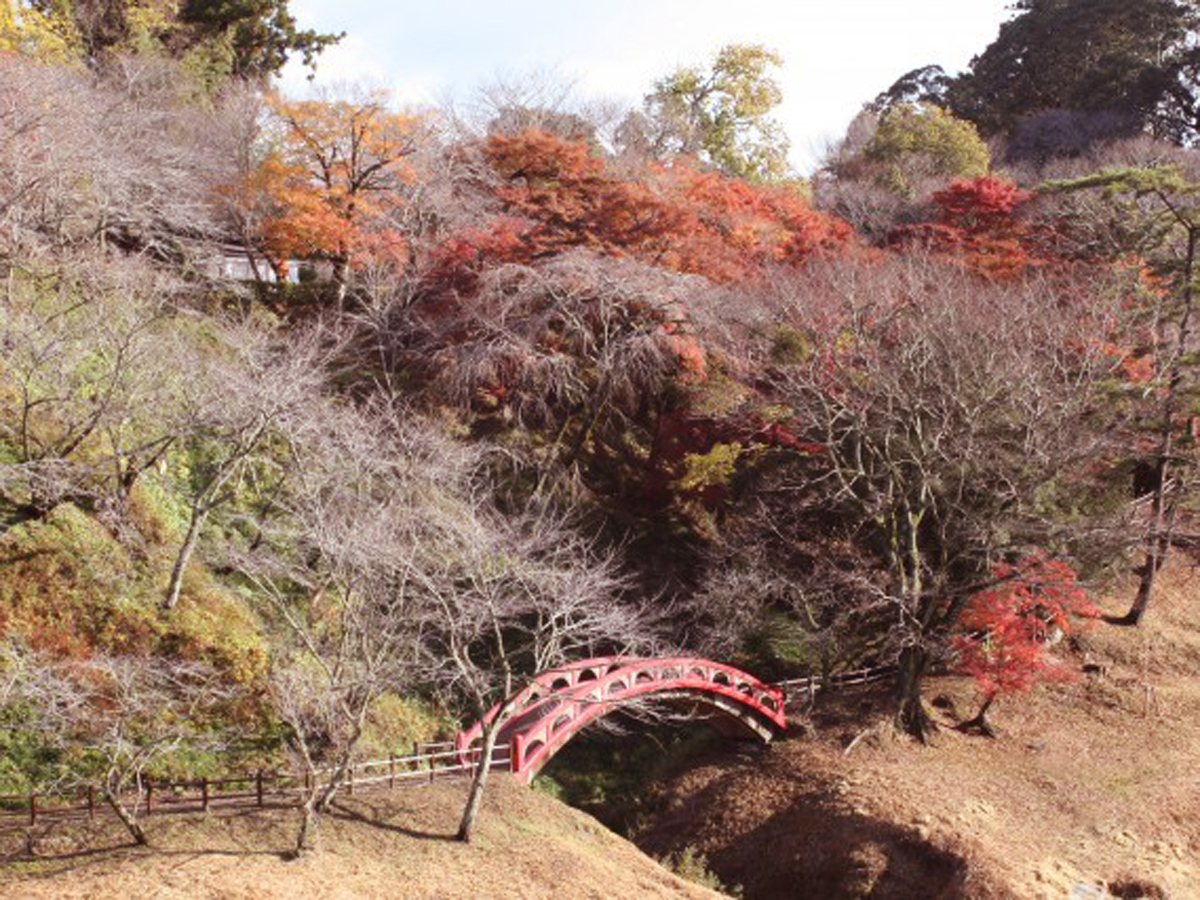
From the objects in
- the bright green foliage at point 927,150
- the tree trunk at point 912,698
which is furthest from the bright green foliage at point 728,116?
the tree trunk at point 912,698

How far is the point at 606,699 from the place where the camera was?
50.4ft

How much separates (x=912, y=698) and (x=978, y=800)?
2.65 meters

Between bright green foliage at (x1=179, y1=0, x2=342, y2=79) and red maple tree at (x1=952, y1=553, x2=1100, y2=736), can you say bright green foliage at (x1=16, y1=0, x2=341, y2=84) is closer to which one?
bright green foliage at (x1=179, y1=0, x2=342, y2=79)

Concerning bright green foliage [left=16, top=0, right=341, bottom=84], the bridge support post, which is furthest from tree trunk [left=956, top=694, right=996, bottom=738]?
bright green foliage [left=16, top=0, right=341, bottom=84]

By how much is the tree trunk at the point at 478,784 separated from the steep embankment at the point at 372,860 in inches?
7.9

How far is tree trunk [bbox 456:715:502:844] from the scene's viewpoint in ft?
40.6

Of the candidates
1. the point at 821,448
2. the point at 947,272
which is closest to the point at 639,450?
the point at 821,448

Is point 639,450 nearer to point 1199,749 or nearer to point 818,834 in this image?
point 818,834

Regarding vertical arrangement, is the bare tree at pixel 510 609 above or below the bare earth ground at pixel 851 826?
above

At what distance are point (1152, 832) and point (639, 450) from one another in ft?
45.5

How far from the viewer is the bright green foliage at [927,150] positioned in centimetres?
3634

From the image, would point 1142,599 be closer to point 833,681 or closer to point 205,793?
point 833,681

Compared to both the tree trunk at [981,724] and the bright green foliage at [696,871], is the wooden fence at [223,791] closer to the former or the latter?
the bright green foliage at [696,871]

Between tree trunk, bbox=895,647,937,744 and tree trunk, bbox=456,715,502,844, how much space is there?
921cm
